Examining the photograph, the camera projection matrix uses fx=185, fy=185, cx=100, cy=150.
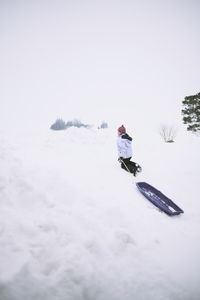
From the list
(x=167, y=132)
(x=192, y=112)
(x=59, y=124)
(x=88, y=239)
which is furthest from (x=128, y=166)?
(x=59, y=124)

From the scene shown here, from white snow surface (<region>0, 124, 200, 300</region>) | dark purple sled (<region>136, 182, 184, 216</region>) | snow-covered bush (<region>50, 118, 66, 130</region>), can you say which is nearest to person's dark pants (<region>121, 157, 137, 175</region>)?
white snow surface (<region>0, 124, 200, 300</region>)

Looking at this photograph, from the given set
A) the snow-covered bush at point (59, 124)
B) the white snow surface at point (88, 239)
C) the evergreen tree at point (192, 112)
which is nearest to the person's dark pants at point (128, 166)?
the white snow surface at point (88, 239)

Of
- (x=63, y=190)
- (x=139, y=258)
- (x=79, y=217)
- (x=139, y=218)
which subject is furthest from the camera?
(x=63, y=190)

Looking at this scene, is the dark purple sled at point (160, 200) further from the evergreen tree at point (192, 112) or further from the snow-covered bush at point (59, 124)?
the snow-covered bush at point (59, 124)

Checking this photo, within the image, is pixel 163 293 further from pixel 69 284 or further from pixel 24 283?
pixel 24 283

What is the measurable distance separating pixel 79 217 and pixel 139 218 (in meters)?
1.83

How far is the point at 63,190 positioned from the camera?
6.21 metres

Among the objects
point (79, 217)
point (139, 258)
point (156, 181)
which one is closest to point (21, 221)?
point (79, 217)

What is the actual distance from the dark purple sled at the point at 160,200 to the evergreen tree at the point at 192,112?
59.6ft

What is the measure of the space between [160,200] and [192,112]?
760 inches

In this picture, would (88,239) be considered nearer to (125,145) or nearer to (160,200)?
(160,200)

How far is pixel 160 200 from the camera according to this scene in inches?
261

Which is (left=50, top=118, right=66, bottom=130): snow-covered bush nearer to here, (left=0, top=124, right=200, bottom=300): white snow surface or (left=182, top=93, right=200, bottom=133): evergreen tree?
(left=182, top=93, right=200, bottom=133): evergreen tree

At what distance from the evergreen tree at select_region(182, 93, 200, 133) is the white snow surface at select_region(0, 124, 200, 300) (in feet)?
55.5
